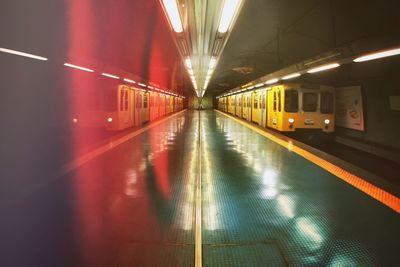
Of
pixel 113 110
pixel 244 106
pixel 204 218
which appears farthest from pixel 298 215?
pixel 244 106

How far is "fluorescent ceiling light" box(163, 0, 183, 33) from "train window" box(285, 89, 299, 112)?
8.26 meters

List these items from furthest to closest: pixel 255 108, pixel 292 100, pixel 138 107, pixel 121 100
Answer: pixel 255 108 → pixel 138 107 → pixel 121 100 → pixel 292 100

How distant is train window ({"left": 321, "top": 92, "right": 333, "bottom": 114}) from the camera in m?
13.3

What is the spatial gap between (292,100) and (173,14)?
30.3 feet

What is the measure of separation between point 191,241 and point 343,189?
2965 mm

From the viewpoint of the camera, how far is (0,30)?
8.22 meters

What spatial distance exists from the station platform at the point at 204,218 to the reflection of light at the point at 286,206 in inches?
0.5

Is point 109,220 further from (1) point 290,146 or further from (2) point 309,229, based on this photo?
(1) point 290,146

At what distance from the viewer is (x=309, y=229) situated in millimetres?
3713

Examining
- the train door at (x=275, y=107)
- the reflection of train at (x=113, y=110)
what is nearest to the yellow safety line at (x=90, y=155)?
the reflection of train at (x=113, y=110)

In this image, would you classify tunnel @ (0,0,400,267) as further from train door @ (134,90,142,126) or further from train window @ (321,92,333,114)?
train door @ (134,90,142,126)

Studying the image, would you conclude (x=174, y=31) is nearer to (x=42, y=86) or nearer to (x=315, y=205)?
(x=315, y=205)

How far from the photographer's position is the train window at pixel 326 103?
13328mm

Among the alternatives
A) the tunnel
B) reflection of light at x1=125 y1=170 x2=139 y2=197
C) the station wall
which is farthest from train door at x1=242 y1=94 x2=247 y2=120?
reflection of light at x1=125 y1=170 x2=139 y2=197
